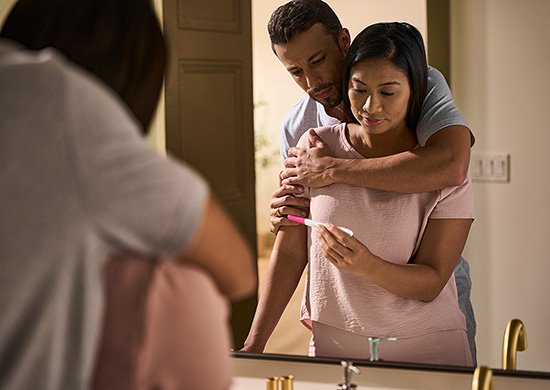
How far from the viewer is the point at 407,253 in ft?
3.87

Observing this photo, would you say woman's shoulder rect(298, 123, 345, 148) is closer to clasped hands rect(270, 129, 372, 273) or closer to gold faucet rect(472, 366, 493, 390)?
clasped hands rect(270, 129, 372, 273)

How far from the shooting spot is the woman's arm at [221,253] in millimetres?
540

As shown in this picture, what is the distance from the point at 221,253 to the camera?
1.84ft

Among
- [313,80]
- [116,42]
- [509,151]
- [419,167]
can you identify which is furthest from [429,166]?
[116,42]

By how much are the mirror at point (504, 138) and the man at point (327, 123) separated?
2 cm

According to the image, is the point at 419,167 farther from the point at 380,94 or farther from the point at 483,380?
the point at 483,380

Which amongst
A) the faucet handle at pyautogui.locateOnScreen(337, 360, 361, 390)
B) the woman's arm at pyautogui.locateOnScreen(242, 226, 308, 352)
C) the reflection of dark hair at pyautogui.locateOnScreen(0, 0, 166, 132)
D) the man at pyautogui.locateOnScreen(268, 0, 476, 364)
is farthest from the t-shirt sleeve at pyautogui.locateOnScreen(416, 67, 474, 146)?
the reflection of dark hair at pyautogui.locateOnScreen(0, 0, 166, 132)

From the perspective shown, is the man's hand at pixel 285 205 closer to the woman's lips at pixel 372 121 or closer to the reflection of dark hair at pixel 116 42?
the woman's lips at pixel 372 121

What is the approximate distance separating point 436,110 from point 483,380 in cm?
39

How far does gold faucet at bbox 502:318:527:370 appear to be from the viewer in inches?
45.5

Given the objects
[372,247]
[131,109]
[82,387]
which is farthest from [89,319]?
[372,247]

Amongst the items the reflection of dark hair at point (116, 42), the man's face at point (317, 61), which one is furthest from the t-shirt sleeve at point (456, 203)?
the reflection of dark hair at point (116, 42)

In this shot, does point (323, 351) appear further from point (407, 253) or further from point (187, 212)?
point (187, 212)

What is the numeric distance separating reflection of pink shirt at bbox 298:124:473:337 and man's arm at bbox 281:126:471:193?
12 millimetres
